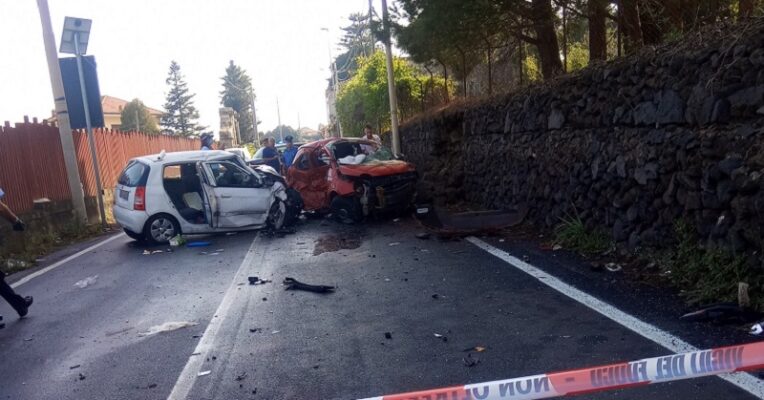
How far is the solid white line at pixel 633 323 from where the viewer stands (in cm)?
349


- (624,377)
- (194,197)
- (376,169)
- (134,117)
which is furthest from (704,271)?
(134,117)

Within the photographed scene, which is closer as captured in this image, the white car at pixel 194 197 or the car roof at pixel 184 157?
the white car at pixel 194 197

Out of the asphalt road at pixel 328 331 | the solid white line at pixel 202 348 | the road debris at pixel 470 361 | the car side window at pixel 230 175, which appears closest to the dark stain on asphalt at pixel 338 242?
the asphalt road at pixel 328 331

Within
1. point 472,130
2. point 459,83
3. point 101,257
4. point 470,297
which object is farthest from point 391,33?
point 470,297

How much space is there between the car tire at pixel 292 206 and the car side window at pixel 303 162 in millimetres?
886

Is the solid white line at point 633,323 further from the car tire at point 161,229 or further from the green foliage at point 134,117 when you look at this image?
the green foliage at point 134,117

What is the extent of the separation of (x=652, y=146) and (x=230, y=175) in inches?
308

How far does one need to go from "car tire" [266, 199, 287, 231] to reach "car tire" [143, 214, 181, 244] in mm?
1806

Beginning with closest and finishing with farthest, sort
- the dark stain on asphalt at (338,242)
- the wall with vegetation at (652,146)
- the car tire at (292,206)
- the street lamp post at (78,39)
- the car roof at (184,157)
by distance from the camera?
1. the wall with vegetation at (652,146)
2. the dark stain on asphalt at (338,242)
3. the car roof at (184,157)
4. the car tire at (292,206)
5. the street lamp post at (78,39)

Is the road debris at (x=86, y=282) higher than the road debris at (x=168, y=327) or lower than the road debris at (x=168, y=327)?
higher

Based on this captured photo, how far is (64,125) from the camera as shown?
44.5ft

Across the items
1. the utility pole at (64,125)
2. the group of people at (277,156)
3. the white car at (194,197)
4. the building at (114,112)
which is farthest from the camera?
the building at (114,112)

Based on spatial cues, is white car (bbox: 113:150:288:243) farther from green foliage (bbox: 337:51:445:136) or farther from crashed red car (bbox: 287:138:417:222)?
green foliage (bbox: 337:51:445:136)

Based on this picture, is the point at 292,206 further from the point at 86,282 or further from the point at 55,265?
the point at 86,282
